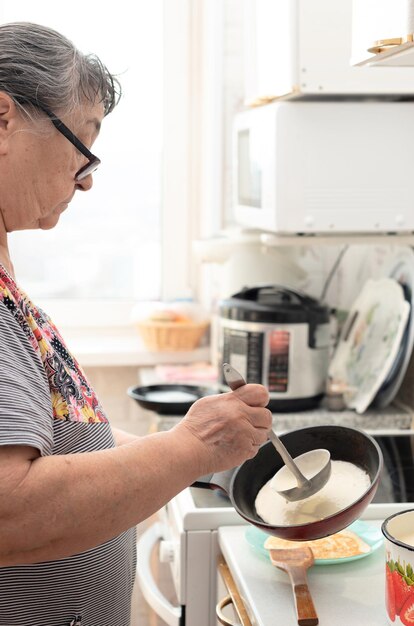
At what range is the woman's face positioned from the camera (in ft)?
3.42

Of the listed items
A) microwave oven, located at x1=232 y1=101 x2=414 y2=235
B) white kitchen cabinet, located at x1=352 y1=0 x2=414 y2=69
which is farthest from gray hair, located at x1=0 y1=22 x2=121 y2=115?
microwave oven, located at x1=232 y1=101 x2=414 y2=235

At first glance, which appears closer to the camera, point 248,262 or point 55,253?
point 248,262

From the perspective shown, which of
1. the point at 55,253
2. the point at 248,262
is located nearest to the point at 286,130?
the point at 248,262

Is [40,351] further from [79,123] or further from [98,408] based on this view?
[79,123]

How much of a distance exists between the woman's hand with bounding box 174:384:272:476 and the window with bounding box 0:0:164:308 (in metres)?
2.15

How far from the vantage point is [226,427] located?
111 centimetres

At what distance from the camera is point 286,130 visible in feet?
5.96

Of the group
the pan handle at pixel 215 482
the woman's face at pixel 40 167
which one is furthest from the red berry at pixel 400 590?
the woman's face at pixel 40 167

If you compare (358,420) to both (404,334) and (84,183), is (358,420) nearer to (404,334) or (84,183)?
(404,334)

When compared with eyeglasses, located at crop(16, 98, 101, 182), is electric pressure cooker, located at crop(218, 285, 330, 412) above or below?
below

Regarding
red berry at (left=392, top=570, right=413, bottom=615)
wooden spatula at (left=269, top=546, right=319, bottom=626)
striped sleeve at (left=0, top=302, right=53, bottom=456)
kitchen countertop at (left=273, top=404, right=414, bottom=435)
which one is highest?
striped sleeve at (left=0, top=302, right=53, bottom=456)

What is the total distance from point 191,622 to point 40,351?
638mm

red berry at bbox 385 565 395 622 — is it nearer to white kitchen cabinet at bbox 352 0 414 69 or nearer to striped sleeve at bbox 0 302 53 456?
striped sleeve at bbox 0 302 53 456

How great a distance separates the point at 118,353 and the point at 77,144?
6.28 feet
